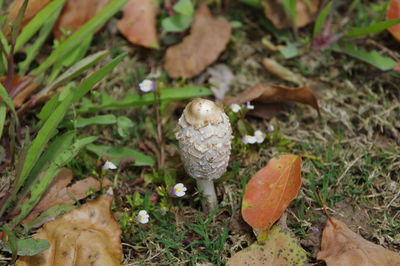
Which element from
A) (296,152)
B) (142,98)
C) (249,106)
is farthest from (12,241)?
(296,152)

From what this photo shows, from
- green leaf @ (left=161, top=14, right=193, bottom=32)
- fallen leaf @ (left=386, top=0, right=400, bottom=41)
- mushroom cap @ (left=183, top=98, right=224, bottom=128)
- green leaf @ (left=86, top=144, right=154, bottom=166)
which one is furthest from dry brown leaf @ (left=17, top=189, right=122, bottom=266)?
fallen leaf @ (left=386, top=0, right=400, bottom=41)

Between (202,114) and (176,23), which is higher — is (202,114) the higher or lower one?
the higher one

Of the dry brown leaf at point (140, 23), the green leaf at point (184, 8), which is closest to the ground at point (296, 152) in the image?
the dry brown leaf at point (140, 23)

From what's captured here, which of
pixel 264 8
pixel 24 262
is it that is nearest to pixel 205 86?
pixel 264 8

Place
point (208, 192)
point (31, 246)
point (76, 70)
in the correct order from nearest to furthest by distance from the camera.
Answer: point (31, 246), point (208, 192), point (76, 70)

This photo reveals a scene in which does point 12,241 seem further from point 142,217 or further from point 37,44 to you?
point 37,44

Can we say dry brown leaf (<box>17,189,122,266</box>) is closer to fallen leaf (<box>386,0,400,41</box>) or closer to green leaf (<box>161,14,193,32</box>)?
green leaf (<box>161,14,193,32</box>)
